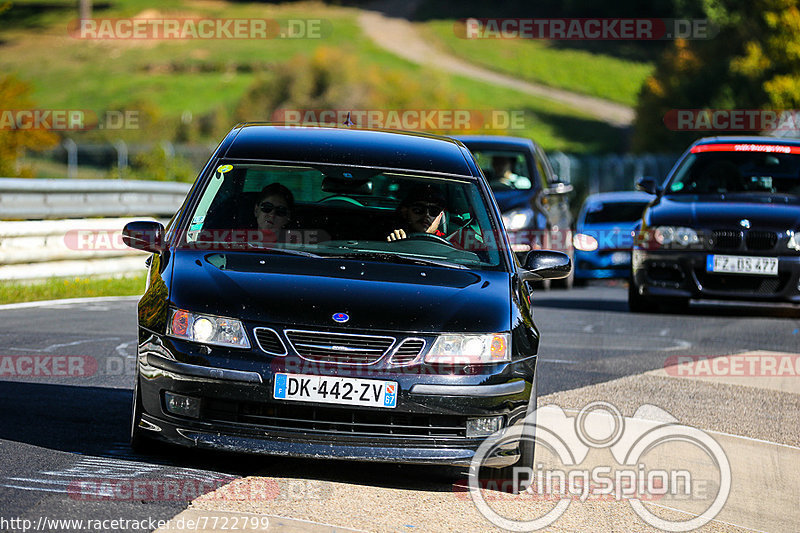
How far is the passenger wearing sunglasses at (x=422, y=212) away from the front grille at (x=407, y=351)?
1.27m

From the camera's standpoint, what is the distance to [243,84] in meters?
81.2

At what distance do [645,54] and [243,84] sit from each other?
1573 inches

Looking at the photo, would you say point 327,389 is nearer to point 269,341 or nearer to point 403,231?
point 269,341

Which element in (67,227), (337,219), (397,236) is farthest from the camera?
(67,227)

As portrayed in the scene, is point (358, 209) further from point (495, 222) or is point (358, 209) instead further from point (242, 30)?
point (242, 30)

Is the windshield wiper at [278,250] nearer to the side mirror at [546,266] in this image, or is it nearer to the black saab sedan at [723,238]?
the side mirror at [546,266]

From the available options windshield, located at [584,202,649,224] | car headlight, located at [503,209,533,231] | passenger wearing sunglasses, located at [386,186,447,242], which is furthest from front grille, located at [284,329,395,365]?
windshield, located at [584,202,649,224]

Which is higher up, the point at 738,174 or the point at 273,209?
the point at 738,174

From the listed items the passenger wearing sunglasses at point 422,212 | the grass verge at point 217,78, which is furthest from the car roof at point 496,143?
the grass verge at point 217,78

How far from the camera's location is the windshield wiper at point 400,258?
21.7ft

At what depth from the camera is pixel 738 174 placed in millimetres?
14523

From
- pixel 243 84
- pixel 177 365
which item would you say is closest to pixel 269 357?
pixel 177 365

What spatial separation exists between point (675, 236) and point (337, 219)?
6.86m

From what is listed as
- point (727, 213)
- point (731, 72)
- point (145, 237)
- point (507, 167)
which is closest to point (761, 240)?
point (727, 213)
